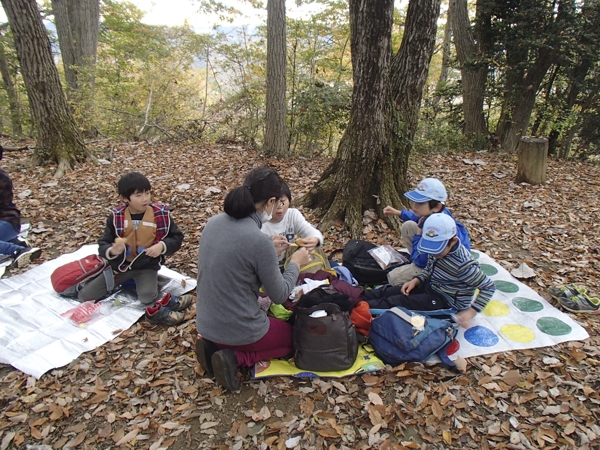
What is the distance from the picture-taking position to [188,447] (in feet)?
8.25

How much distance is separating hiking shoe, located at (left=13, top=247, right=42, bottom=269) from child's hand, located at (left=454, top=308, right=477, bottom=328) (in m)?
4.99

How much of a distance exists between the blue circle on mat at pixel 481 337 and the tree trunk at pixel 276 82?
5.97 m

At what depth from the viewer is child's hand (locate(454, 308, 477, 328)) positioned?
345 centimetres

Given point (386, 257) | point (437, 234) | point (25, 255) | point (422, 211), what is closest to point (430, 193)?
point (422, 211)

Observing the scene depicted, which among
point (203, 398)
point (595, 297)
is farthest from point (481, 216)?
point (203, 398)

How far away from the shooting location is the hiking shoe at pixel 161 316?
3670 millimetres

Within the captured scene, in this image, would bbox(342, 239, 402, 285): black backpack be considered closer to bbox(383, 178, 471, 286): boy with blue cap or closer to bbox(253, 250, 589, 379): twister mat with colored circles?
bbox(383, 178, 471, 286): boy with blue cap

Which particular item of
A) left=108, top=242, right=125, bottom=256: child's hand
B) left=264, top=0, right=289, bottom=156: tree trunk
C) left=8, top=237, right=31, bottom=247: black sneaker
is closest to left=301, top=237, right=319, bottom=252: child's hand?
left=108, top=242, right=125, bottom=256: child's hand

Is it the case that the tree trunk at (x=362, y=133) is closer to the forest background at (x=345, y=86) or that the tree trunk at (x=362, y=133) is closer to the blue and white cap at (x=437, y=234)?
the blue and white cap at (x=437, y=234)

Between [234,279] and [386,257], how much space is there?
7.01 feet

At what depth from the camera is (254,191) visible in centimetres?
281

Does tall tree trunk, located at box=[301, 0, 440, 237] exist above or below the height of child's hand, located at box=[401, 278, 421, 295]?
above

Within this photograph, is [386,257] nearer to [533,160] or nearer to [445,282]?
[445,282]

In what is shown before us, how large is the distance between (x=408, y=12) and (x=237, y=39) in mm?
8039
